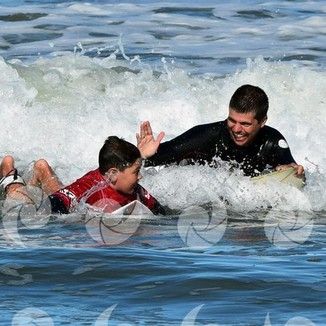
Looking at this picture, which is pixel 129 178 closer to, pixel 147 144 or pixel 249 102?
pixel 147 144

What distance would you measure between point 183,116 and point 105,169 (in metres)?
5.14

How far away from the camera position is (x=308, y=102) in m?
14.9

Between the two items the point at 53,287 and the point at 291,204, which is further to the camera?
the point at 291,204

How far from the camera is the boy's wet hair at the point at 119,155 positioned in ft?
29.9

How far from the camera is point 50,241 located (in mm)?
8406

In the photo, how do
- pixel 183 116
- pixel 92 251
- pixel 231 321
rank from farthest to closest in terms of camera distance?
pixel 183 116, pixel 92 251, pixel 231 321

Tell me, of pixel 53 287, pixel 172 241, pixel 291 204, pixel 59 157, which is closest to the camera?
pixel 53 287

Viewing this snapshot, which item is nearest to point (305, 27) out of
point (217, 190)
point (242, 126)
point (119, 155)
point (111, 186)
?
point (217, 190)

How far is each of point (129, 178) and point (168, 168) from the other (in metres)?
1.06

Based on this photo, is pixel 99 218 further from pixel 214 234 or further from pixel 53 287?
pixel 53 287

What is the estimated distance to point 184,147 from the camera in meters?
10.0

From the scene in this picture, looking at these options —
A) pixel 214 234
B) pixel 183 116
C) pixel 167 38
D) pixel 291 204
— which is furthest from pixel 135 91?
pixel 214 234

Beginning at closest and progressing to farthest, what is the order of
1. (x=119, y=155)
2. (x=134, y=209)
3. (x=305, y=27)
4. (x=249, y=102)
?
(x=119, y=155)
(x=134, y=209)
(x=249, y=102)
(x=305, y=27)

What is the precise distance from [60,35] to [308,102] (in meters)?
5.16
